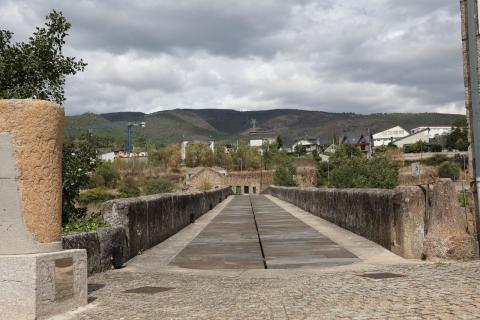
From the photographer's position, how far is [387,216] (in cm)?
904

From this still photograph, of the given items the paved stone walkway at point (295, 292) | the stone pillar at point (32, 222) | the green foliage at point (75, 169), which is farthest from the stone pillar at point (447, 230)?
the green foliage at point (75, 169)

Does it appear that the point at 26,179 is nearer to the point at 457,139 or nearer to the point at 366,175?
the point at 366,175

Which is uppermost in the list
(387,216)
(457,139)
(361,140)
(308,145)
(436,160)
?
(308,145)

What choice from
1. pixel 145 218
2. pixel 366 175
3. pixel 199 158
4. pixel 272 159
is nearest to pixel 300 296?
pixel 145 218

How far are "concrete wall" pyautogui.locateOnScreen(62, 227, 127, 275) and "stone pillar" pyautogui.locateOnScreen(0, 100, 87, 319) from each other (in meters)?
1.24

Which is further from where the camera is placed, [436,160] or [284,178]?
[436,160]

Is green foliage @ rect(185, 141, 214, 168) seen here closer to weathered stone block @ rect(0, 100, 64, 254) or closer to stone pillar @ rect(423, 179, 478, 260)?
stone pillar @ rect(423, 179, 478, 260)

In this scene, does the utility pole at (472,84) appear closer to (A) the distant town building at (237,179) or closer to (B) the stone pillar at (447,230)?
(B) the stone pillar at (447,230)

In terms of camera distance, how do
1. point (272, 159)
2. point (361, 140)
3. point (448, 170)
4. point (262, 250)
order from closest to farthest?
1. point (262, 250)
2. point (448, 170)
3. point (272, 159)
4. point (361, 140)

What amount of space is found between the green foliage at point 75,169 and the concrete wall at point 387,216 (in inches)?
263

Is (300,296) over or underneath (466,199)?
underneath

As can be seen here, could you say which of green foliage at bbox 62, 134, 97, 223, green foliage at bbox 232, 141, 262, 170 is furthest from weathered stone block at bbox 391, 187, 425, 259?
green foliage at bbox 232, 141, 262, 170

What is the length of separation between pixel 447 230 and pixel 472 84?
88.5 inches

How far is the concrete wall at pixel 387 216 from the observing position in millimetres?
7879
